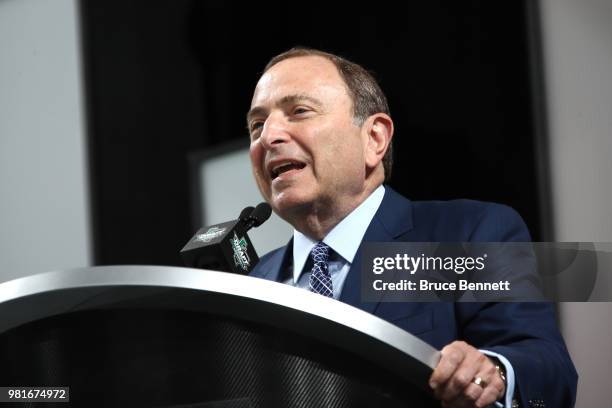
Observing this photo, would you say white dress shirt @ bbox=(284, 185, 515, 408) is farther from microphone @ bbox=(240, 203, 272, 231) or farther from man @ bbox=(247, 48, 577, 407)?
microphone @ bbox=(240, 203, 272, 231)

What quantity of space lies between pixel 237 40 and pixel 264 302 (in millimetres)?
1765

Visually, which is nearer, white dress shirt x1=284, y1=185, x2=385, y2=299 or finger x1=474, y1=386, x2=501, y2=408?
finger x1=474, y1=386, x2=501, y2=408

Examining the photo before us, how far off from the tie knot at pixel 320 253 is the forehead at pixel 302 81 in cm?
28

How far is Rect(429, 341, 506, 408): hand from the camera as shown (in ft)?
2.87

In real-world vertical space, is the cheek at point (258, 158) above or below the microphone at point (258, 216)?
above

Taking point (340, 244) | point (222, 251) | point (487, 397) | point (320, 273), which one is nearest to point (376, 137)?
point (340, 244)

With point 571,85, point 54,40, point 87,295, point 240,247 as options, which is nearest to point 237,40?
point 54,40

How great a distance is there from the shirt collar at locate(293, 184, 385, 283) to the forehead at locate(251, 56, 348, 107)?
0.21 meters

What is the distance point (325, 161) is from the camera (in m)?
1.73

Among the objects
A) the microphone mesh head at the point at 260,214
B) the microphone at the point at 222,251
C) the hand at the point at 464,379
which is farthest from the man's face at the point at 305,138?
the hand at the point at 464,379

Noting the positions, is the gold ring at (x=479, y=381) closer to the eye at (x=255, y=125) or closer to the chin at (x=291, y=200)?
the chin at (x=291, y=200)

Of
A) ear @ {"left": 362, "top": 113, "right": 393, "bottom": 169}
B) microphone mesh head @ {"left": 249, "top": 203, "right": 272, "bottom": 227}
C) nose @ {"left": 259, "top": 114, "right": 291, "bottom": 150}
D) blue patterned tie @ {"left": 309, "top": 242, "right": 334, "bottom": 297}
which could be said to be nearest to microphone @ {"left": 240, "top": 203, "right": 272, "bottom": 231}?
microphone mesh head @ {"left": 249, "top": 203, "right": 272, "bottom": 227}

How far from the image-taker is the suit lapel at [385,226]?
1.52 m

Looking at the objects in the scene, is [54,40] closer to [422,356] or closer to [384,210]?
[384,210]
